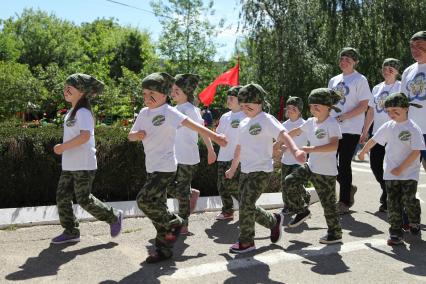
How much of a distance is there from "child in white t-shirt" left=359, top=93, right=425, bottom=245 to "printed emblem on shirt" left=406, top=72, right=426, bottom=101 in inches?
22.3

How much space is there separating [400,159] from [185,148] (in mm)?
2399

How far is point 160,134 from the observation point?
4.87 meters

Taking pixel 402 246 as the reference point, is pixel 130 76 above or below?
above

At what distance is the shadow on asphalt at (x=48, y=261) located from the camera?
4.35 metres

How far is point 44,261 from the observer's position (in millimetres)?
4762

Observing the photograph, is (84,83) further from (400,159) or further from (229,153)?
(400,159)

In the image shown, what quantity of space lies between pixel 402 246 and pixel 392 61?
8.49ft

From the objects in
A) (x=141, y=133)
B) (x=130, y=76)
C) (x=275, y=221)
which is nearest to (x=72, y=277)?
(x=141, y=133)

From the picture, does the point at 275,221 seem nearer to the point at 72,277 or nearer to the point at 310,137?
the point at 310,137

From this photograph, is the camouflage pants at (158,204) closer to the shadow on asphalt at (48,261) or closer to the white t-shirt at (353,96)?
the shadow on asphalt at (48,261)

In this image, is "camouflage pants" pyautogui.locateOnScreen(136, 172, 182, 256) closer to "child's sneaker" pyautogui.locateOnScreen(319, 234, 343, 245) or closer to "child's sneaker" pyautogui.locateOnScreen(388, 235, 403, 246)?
"child's sneaker" pyautogui.locateOnScreen(319, 234, 343, 245)

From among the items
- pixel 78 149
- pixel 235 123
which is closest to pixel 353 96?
pixel 235 123

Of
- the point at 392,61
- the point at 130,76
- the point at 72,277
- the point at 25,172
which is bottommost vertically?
the point at 72,277

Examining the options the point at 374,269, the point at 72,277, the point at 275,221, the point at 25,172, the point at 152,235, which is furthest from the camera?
the point at 25,172
